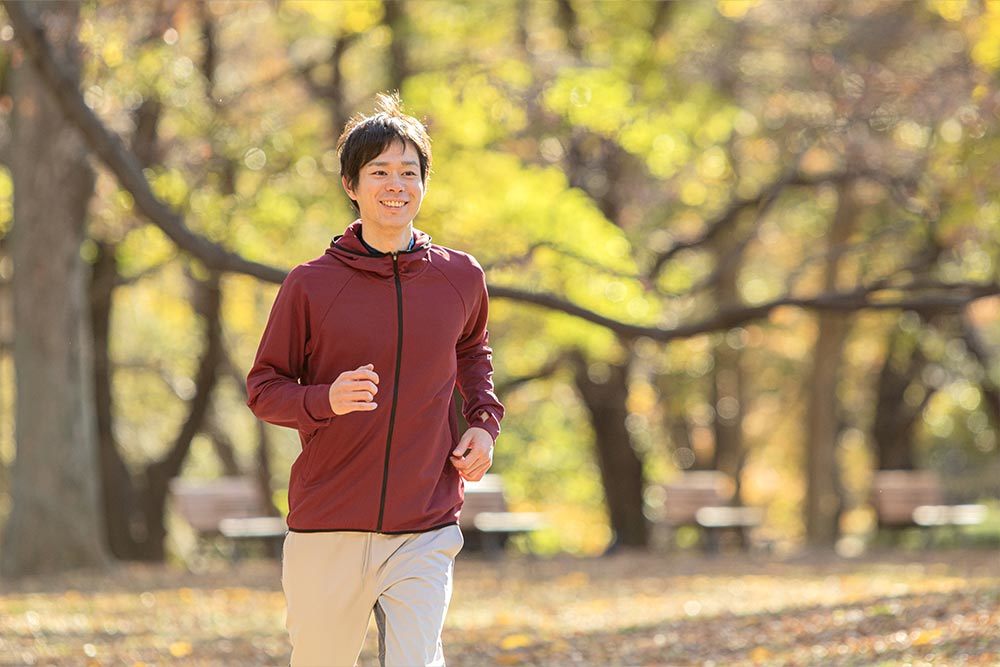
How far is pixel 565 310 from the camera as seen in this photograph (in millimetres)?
11422

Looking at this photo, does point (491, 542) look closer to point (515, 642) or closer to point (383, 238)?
point (515, 642)

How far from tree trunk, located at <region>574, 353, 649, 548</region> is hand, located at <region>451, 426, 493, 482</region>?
1774cm

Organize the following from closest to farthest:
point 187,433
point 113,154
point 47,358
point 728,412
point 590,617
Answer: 1. point 113,154
2. point 590,617
3. point 47,358
4. point 187,433
5. point 728,412

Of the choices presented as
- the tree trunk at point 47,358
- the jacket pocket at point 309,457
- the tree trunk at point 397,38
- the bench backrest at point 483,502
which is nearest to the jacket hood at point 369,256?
the jacket pocket at point 309,457

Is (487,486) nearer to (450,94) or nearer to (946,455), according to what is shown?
(450,94)

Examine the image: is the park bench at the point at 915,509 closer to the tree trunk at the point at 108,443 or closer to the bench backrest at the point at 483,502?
the bench backrest at the point at 483,502

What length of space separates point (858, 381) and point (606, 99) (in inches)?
740

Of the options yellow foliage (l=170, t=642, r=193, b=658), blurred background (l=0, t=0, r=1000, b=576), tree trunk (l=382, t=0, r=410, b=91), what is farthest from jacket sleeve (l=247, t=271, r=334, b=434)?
tree trunk (l=382, t=0, r=410, b=91)

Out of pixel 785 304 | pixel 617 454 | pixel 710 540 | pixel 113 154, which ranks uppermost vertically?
pixel 113 154

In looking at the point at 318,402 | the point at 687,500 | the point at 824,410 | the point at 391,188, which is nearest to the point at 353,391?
the point at 318,402

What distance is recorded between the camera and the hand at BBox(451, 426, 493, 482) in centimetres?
466

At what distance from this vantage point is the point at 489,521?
2022 cm

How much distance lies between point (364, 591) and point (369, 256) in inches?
36.6

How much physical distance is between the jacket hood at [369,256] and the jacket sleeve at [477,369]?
0.74 feet
